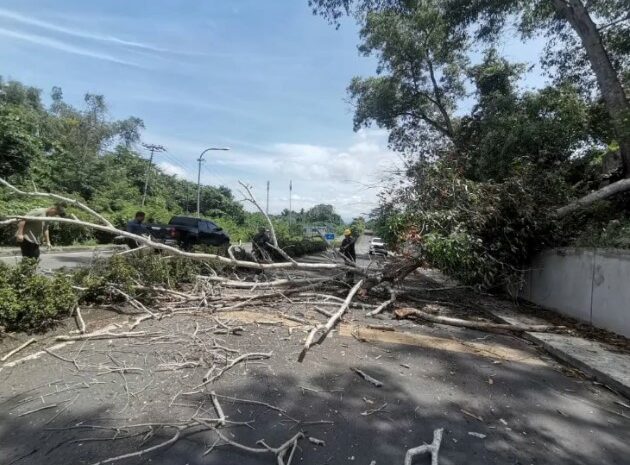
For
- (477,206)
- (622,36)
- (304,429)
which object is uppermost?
(622,36)

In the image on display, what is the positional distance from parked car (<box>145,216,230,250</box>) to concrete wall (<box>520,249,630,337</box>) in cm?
1065

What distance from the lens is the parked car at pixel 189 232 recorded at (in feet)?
50.4

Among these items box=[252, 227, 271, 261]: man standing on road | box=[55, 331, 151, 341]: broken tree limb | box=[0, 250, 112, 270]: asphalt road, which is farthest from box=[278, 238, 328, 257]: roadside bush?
box=[55, 331, 151, 341]: broken tree limb

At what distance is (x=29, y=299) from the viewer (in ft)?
15.9

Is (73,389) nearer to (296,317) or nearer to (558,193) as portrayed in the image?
(296,317)

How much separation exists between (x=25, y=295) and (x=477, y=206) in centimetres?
810

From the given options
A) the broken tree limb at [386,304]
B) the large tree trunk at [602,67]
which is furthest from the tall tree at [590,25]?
the broken tree limb at [386,304]

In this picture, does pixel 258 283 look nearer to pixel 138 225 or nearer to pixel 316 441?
pixel 316 441

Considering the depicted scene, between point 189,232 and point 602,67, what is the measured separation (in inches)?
580

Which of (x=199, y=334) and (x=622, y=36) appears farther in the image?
(x=622, y=36)

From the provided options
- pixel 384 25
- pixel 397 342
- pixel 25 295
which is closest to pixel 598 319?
pixel 397 342

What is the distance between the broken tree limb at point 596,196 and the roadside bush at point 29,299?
9.56 metres

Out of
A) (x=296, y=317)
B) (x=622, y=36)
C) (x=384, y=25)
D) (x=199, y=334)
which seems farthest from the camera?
(x=384, y=25)

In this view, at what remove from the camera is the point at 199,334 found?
5.39 meters
